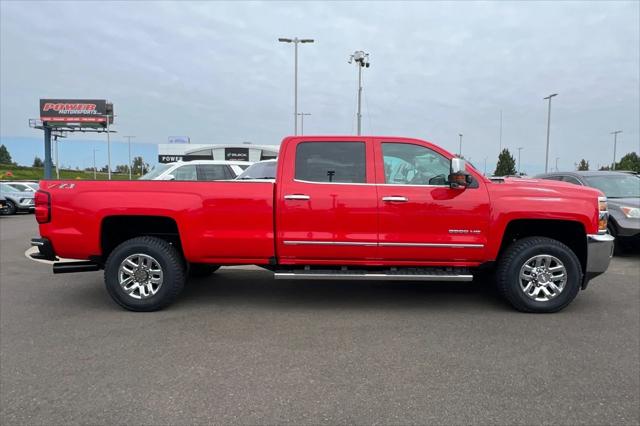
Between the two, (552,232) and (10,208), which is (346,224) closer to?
(552,232)

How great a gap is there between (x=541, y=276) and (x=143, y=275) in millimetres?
4332

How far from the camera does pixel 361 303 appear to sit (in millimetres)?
5266

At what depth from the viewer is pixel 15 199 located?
19.4 m

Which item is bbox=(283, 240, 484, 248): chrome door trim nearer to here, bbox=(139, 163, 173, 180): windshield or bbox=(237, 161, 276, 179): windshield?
bbox=(237, 161, 276, 179): windshield

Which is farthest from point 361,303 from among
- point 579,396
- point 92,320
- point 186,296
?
point 92,320

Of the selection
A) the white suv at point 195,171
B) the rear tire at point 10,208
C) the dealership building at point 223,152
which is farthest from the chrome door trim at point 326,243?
the dealership building at point 223,152

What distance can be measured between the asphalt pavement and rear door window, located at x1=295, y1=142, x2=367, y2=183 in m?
1.48

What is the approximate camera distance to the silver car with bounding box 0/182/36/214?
1917 centimetres

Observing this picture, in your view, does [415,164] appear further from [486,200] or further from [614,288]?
[614,288]

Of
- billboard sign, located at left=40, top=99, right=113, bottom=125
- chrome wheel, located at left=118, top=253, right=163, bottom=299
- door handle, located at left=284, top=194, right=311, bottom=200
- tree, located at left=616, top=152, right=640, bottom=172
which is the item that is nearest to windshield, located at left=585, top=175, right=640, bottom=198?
door handle, located at left=284, top=194, right=311, bottom=200

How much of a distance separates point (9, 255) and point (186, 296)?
5.16 metres

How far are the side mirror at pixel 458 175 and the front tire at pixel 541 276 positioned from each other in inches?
37.9

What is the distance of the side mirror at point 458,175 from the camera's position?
4.56 metres

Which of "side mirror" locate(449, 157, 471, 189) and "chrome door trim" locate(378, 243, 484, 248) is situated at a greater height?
"side mirror" locate(449, 157, 471, 189)
